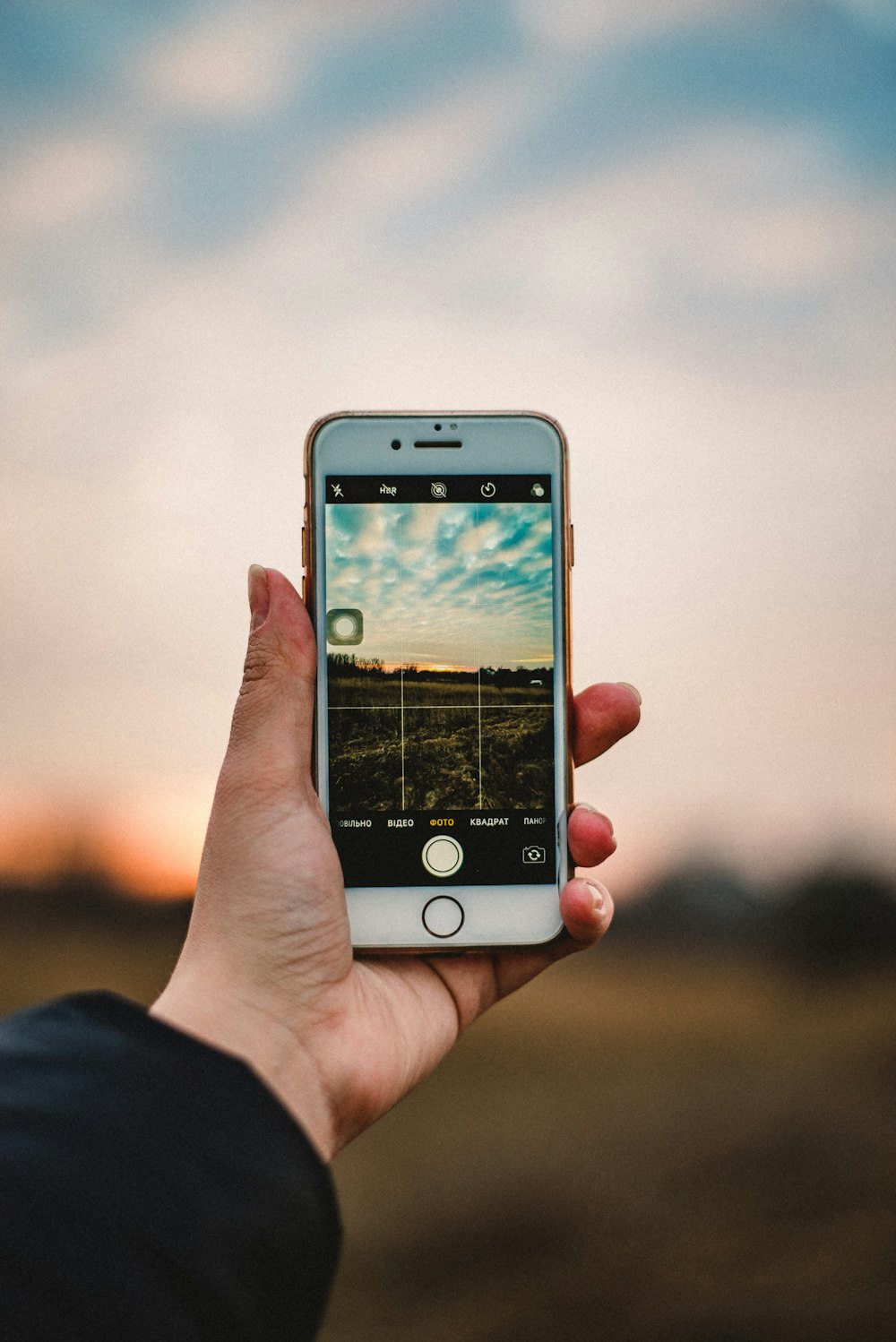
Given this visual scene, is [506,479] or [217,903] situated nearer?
[217,903]

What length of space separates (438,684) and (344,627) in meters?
0.28

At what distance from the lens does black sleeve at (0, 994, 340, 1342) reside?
1.17 metres

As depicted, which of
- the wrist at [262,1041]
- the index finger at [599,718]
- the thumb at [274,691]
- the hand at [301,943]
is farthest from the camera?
the index finger at [599,718]

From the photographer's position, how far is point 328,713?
8.47 ft

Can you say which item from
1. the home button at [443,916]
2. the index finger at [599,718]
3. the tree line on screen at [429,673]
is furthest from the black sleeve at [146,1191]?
the index finger at [599,718]

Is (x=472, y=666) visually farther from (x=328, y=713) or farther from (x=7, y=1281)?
(x=7, y=1281)

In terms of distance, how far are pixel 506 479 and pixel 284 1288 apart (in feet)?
6.38

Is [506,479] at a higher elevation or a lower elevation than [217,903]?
higher

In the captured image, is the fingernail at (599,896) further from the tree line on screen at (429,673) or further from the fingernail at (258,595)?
the fingernail at (258,595)

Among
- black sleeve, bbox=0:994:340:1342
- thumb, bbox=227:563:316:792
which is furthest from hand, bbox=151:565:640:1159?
black sleeve, bbox=0:994:340:1342

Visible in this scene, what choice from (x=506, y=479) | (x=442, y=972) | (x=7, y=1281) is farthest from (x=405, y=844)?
(x=7, y=1281)

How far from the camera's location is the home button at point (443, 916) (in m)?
2.53

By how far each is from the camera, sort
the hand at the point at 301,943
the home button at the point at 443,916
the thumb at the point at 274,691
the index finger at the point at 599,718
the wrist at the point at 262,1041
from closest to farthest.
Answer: the wrist at the point at 262,1041, the hand at the point at 301,943, the thumb at the point at 274,691, the home button at the point at 443,916, the index finger at the point at 599,718

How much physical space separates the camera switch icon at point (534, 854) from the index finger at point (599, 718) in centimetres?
26
